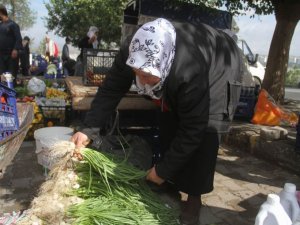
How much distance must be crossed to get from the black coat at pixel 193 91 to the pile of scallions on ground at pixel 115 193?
9.0 inches

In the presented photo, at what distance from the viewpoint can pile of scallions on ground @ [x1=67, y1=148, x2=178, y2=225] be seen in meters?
2.26

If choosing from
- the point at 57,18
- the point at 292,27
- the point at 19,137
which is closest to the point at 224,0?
the point at 292,27

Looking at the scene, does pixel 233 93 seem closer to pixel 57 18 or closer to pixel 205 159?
pixel 205 159

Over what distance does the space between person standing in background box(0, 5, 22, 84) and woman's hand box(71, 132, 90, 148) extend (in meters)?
5.51

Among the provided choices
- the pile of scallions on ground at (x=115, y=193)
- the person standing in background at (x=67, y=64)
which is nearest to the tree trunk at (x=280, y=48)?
the pile of scallions on ground at (x=115, y=193)

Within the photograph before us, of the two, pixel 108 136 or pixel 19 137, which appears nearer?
pixel 19 137

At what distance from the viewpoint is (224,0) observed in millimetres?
7480

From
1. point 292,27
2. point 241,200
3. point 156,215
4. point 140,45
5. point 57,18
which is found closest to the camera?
point 140,45

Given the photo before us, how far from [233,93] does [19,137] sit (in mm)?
1609

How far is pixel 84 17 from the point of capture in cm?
1975

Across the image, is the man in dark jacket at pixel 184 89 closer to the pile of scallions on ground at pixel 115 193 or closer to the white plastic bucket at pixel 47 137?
the pile of scallions on ground at pixel 115 193

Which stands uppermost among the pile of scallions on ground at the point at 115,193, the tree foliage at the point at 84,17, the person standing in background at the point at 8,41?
the tree foliage at the point at 84,17

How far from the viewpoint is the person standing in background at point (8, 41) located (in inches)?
288

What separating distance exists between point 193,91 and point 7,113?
1589 mm
